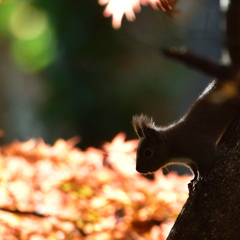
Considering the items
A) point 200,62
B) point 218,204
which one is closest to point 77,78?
point 218,204

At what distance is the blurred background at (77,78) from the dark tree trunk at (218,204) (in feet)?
13.3

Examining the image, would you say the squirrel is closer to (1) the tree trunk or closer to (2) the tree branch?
(1) the tree trunk

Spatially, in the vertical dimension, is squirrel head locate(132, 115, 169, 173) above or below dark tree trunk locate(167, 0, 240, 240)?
above

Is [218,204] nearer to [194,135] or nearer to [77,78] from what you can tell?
[194,135]

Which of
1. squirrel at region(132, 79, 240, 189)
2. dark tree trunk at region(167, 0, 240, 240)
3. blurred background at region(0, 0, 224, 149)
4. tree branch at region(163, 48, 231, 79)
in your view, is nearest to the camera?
tree branch at region(163, 48, 231, 79)

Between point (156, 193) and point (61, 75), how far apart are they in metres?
4.22

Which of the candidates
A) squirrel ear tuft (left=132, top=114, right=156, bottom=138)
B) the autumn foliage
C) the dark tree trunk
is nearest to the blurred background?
the autumn foliage

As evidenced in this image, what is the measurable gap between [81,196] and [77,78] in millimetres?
3873

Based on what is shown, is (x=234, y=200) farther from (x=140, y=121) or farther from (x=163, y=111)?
(x=163, y=111)

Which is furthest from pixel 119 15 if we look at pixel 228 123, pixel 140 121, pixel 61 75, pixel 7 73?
pixel 7 73

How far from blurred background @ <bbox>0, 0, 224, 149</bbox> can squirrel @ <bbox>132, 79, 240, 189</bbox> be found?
3.55 meters

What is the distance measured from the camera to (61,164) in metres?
2.20

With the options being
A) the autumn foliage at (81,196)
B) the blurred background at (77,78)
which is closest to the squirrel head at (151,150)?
the autumn foliage at (81,196)

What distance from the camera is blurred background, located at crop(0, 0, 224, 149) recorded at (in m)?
5.58
